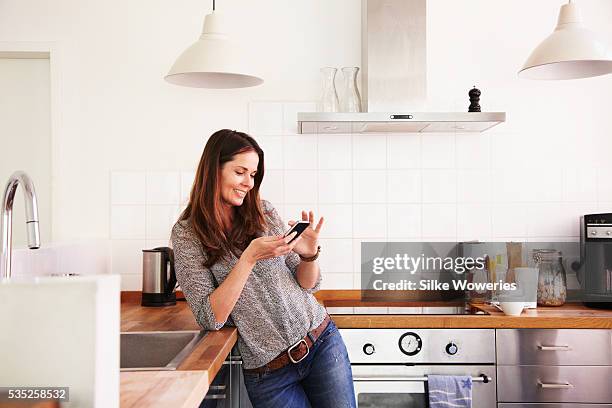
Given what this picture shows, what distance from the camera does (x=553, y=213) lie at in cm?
326

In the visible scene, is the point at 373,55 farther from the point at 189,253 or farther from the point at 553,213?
the point at 189,253

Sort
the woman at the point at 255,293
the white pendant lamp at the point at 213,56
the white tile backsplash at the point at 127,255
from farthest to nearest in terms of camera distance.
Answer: the white tile backsplash at the point at 127,255 < the white pendant lamp at the point at 213,56 < the woman at the point at 255,293

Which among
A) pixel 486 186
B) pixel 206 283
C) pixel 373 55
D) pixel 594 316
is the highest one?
pixel 373 55

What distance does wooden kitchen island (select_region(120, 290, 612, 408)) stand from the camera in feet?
4.65

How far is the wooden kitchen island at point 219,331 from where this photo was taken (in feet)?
4.65

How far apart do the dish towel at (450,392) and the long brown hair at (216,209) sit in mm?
974

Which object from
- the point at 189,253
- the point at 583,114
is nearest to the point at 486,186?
the point at 583,114

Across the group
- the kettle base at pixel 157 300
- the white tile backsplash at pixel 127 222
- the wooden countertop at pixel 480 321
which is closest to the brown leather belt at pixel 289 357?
the wooden countertop at pixel 480 321

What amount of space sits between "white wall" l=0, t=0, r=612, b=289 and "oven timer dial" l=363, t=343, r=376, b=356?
1.83ft

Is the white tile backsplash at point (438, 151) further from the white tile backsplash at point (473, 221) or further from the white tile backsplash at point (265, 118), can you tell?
the white tile backsplash at point (265, 118)

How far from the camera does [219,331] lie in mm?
2107

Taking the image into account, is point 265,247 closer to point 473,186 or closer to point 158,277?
point 158,277

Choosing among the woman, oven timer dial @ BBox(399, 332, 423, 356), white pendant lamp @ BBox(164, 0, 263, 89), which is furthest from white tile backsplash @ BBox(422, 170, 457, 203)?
the woman

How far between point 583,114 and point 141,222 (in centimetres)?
209
